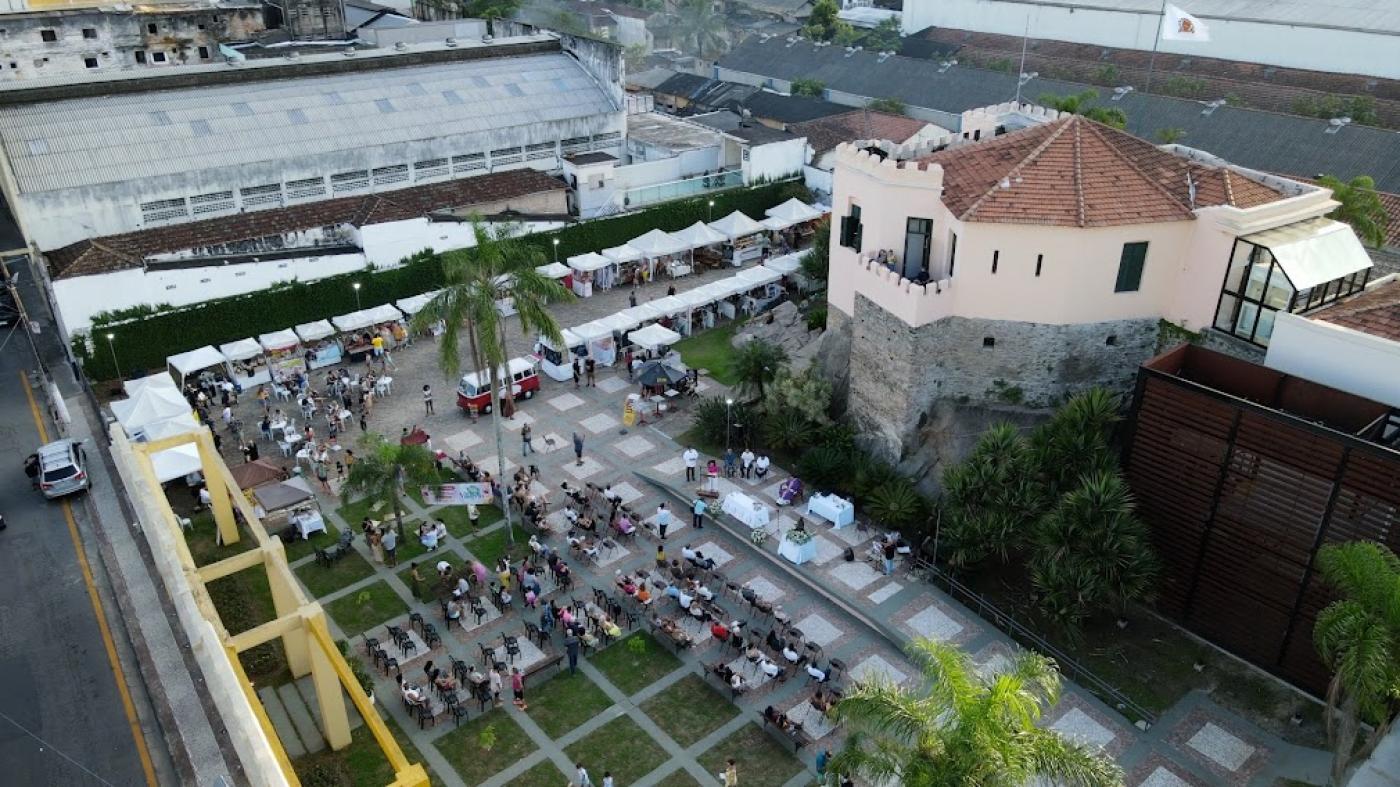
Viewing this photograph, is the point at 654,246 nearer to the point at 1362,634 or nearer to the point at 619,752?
the point at 619,752

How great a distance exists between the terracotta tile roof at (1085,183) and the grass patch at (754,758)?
15.2 meters

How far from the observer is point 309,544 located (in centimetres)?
2902

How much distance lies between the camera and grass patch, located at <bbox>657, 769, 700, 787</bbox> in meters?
21.0

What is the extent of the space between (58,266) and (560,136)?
24091 millimetres

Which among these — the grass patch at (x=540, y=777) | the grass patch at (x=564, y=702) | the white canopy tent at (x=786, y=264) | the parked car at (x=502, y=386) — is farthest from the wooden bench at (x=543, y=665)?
the white canopy tent at (x=786, y=264)

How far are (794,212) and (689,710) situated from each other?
108ft

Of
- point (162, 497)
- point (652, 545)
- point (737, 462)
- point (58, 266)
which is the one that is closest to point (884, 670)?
point (652, 545)

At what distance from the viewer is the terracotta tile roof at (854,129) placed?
57.6 metres

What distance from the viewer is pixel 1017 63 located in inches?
3497

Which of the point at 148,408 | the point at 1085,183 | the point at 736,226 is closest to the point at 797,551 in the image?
the point at 1085,183

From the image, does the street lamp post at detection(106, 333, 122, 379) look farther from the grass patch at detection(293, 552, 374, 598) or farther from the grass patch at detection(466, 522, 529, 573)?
the grass patch at detection(466, 522, 529, 573)

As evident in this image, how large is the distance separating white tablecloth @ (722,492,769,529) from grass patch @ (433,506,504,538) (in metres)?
7.16

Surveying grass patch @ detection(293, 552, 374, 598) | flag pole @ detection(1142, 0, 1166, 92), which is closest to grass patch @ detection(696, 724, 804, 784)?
grass patch @ detection(293, 552, 374, 598)

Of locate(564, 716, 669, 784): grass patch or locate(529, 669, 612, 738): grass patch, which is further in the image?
locate(529, 669, 612, 738): grass patch
